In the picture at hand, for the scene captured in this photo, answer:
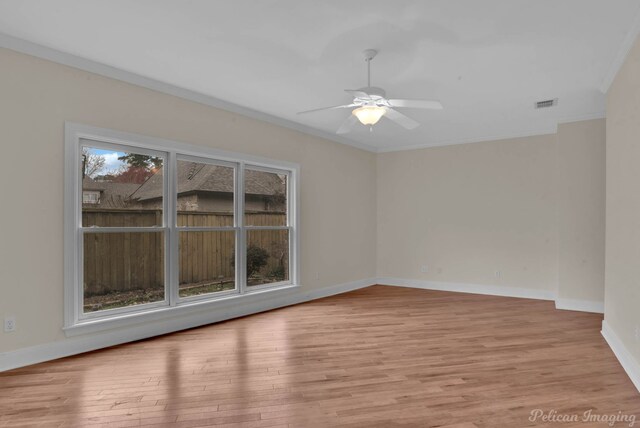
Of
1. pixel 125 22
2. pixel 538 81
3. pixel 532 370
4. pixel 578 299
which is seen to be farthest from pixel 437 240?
pixel 125 22

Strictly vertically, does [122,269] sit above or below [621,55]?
below

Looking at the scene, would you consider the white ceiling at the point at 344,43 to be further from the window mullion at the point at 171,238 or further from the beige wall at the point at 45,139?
the window mullion at the point at 171,238

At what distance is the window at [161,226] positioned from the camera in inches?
143

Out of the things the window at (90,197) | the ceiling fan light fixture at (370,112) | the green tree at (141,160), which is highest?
the ceiling fan light fixture at (370,112)

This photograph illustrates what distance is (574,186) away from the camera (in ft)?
17.3

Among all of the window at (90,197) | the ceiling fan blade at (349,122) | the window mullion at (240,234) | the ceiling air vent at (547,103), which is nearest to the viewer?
the window at (90,197)

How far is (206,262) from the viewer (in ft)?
15.5

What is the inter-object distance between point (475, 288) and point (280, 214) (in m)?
3.59

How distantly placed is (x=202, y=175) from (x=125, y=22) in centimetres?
204

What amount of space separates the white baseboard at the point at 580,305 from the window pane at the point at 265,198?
4065mm

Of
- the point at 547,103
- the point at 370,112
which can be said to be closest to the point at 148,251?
the point at 370,112

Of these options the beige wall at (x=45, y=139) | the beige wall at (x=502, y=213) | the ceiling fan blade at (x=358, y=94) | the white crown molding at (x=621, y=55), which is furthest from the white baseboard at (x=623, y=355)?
the beige wall at (x=45, y=139)

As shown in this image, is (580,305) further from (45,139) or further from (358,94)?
(45,139)

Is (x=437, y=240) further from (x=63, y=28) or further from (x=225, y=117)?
(x=63, y=28)
